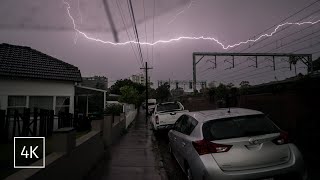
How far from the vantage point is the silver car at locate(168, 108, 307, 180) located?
15.4 feet

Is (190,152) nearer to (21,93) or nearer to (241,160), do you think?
(241,160)

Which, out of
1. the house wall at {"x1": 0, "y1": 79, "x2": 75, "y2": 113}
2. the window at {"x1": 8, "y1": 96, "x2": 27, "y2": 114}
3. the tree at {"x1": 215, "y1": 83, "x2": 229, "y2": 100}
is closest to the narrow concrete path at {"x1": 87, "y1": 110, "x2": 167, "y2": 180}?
the tree at {"x1": 215, "y1": 83, "x2": 229, "y2": 100}

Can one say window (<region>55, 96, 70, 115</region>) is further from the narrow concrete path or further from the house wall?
the narrow concrete path

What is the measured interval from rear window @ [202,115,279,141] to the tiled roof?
41.6 feet

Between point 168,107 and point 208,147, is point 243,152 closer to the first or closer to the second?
point 208,147

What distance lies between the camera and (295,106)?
7.80 m

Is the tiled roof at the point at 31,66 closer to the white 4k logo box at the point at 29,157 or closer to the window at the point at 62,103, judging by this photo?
the window at the point at 62,103

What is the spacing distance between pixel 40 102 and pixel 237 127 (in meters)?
14.0

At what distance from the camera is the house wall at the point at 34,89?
14.7 meters

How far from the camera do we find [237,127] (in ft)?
17.1

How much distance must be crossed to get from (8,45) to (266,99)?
52.4 feet

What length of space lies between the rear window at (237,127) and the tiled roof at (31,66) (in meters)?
12.7

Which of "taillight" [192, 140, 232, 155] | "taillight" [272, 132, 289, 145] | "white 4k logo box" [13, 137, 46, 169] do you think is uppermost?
"taillight" [272, 132, 289, 145]

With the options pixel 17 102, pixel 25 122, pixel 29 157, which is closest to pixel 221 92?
pixel 25 122
